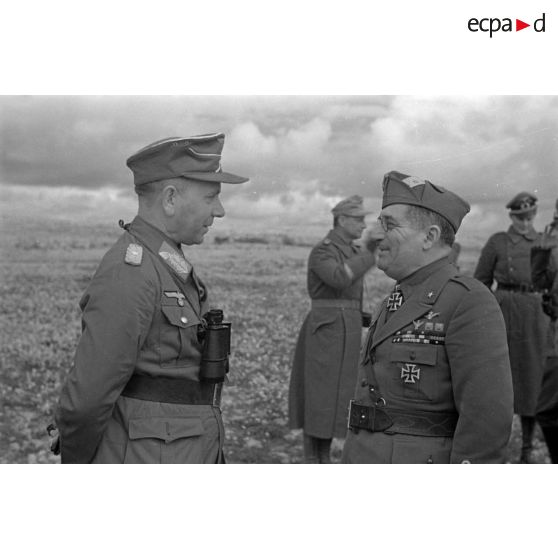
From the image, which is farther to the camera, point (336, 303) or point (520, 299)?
point (520, 299)

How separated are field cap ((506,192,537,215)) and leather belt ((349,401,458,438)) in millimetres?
4034

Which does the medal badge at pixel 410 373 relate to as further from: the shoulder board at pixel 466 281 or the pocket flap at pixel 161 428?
the pocket flap at pixel 161 428

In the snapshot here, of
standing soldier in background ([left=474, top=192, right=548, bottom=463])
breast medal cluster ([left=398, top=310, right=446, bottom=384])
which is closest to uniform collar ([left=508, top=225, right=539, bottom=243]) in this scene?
standing soldier in background ([left=474, top=192, right=548, bottom=463])

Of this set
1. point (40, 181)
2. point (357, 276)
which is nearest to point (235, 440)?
point (357, 276)

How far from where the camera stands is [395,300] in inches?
99.8

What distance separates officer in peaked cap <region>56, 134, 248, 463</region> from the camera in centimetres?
219

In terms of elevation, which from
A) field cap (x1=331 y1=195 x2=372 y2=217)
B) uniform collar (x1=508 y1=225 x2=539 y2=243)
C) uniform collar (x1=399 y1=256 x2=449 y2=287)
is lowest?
uniform collar (x1=399 y1=256 x2=449 y2=287)

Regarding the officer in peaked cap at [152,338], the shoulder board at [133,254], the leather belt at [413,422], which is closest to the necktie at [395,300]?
the leather belt at [413,422]

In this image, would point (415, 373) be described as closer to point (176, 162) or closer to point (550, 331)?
point (176, 162)

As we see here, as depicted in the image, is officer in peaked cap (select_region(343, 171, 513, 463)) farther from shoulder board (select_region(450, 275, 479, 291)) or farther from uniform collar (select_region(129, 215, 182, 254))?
uniform collar (select_region(129, 215, 182, 254))

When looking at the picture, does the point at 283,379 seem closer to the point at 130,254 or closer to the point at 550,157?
the point at 550,157

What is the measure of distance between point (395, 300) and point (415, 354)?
273 millimetres

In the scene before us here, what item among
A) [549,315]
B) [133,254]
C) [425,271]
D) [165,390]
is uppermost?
[133,254]

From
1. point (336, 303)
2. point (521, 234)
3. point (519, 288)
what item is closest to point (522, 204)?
point (521, 234)
